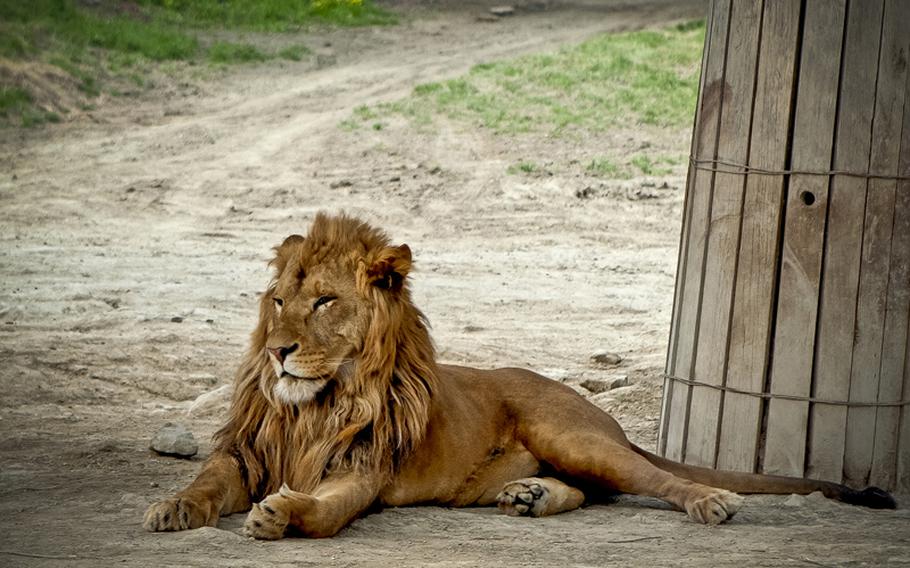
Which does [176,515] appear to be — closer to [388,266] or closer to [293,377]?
[293,377]

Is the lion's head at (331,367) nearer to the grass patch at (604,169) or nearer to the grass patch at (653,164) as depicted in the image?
the grass patch at (604,169)

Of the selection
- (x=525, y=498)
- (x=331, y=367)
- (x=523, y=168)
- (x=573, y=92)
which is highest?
(x=573, y=92)

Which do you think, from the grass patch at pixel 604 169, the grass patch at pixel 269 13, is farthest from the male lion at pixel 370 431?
the grass patch at pixel 269 13

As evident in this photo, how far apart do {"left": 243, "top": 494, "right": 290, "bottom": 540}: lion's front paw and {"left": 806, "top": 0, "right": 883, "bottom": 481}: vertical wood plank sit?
2.43 meters

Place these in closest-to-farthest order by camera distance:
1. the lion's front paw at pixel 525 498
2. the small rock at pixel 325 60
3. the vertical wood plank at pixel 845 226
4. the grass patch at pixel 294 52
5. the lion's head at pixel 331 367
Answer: the lion's head at pixel 331 367 → the lion's front paw at pixel 525 498 → the vertical wood plank at pixel 845 226 → the small rock at pixel 325 60 → the grass patch at pixel 294 52

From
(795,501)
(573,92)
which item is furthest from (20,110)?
(795,501)

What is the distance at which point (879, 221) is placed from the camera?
6.15 m

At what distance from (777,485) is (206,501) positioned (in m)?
2.33

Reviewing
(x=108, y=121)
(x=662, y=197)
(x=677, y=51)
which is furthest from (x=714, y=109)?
(x=677, y=51)

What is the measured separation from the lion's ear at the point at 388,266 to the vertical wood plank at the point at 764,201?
4.91 ft

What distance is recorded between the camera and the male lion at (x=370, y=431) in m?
5.65

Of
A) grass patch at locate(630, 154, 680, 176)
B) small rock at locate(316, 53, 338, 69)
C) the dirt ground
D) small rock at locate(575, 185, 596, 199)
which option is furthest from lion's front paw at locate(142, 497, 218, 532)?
small rock at locate(316, 53, 338, 69)

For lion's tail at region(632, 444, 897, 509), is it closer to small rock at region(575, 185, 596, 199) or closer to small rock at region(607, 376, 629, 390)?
small rock at region(607, 376, 629, 390)

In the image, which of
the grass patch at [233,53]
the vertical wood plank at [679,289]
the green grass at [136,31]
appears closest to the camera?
the vertical wood plank at [679,289]
